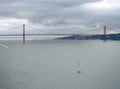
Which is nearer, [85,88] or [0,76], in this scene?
[85,88]

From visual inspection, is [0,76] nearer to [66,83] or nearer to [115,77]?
[66,83]

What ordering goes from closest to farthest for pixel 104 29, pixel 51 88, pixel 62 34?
pixel 51 88
pixel 62 34
pixel 104 29

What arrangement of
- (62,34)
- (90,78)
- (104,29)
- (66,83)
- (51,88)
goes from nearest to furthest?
(51,88), (66,83), (90,78), (62,34), (104,29)

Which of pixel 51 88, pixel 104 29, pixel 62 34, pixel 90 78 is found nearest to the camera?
pixel 51 88

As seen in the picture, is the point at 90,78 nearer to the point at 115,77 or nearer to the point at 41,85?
the point at 115,77

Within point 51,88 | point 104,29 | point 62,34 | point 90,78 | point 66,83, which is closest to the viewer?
point 51,88

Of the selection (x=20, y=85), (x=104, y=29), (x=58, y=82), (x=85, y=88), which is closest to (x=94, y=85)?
(x=85, y=88)

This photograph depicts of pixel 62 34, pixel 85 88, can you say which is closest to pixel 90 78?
pixel 85 88

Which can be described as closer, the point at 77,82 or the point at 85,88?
the point at 85,88
